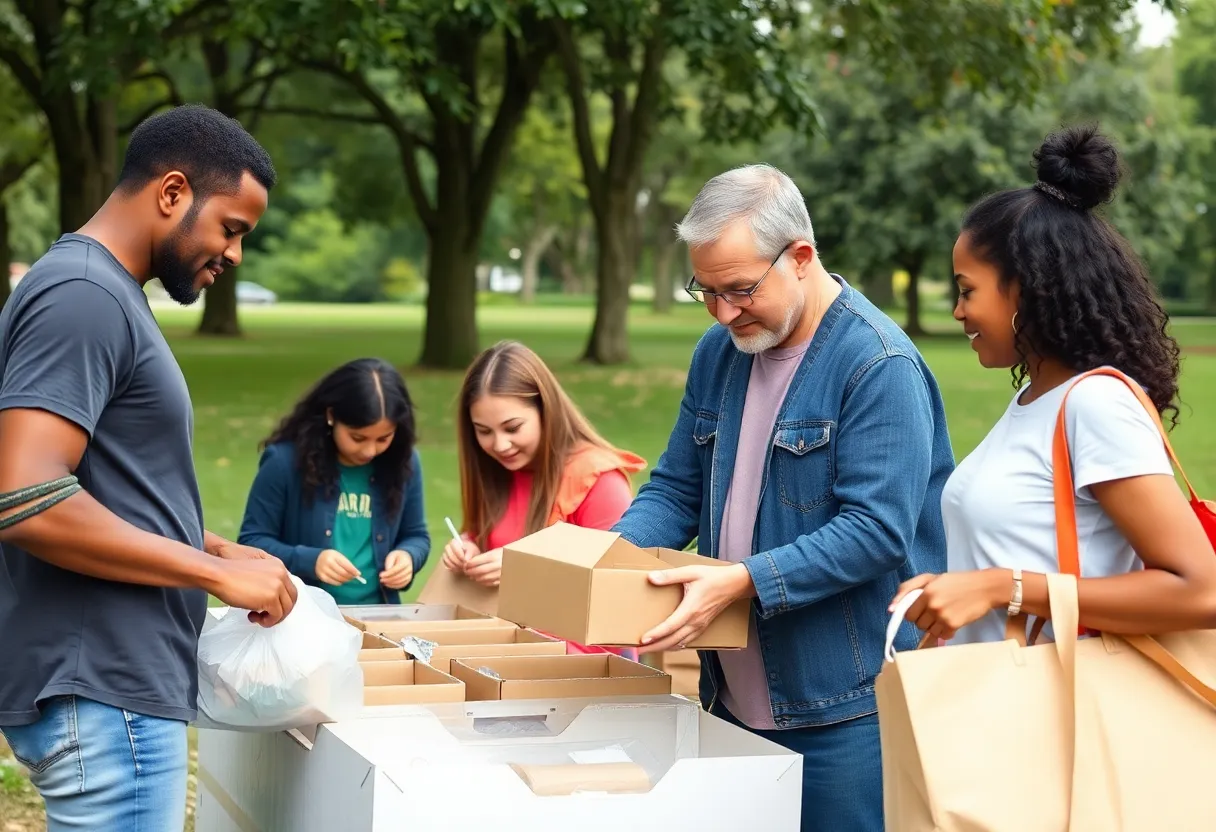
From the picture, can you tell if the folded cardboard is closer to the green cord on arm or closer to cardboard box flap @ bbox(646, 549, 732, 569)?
cardboard box flap @ bbox(646, 549, 732, 569)

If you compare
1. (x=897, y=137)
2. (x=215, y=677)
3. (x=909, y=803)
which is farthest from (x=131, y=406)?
(x=897, y=137)

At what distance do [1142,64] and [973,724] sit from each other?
45683mm

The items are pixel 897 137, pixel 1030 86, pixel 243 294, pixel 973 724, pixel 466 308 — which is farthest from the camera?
pixel 243 294

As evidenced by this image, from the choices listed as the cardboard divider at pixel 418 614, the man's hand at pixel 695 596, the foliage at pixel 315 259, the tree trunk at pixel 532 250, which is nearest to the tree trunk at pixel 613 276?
the cardboard divider at pixel 418 614

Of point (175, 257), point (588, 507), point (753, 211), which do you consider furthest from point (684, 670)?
point (175, 257)

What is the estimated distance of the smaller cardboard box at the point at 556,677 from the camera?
304 cm

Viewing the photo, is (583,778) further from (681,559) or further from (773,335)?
(773,335)

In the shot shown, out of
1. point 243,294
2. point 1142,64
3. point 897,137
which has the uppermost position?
point 1142,64

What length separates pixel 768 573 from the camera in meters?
2.86

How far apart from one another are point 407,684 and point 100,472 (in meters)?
1.05

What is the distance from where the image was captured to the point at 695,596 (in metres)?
2.84

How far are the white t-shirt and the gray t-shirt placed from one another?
1.34m

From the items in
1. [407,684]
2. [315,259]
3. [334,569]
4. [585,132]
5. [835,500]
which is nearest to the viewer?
[835,500]

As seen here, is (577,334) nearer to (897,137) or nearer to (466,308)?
(897,137)
